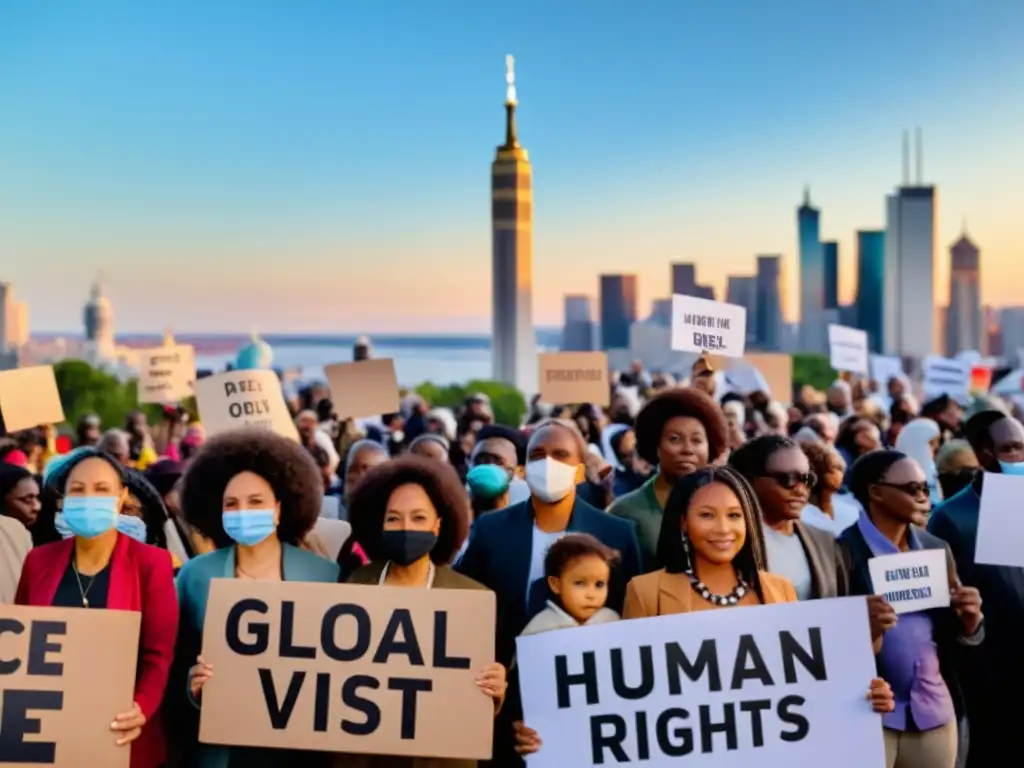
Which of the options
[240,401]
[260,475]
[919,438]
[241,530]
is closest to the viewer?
[241,530]

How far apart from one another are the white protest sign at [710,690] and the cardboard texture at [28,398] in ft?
19.7

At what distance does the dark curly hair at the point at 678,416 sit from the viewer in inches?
250

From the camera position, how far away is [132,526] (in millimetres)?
5926

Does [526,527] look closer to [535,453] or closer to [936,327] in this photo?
[535,453]

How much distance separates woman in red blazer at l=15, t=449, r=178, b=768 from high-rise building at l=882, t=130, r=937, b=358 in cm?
18060

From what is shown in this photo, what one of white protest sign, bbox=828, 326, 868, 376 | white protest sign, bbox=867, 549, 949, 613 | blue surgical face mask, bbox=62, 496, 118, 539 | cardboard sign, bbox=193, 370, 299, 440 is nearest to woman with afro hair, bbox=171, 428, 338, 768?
blue surgical face mask, bbox=62, 496, 118, 539

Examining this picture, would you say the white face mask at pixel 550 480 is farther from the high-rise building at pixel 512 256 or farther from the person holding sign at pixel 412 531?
the high-rise building at pixel 512 256

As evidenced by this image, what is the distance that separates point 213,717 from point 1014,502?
325cm

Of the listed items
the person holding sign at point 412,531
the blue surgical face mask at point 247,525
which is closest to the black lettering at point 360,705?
the person holding sign at point 412,531

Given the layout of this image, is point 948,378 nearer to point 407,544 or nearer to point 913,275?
point 407,544

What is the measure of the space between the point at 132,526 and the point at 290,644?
3.83 feet

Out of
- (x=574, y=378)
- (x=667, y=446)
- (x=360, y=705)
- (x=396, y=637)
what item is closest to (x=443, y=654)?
(x=396, y=637)

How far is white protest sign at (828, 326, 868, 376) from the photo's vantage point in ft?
48.8

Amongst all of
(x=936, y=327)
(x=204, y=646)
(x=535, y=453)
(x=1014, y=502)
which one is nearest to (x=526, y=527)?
(x=535, y=453)
